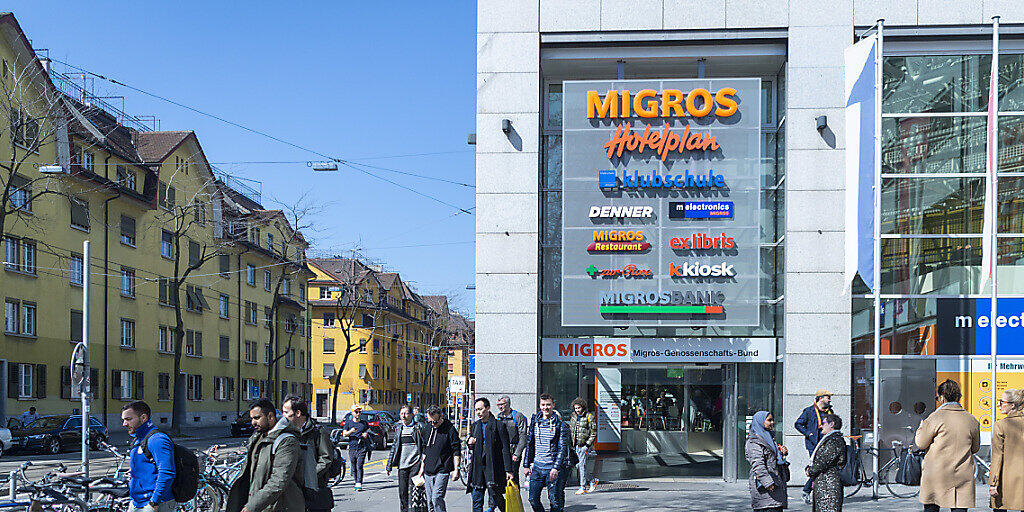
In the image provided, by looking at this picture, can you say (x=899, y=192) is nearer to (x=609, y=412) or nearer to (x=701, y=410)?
(x=701, y=410)

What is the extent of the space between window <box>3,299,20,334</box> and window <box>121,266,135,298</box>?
898 cm

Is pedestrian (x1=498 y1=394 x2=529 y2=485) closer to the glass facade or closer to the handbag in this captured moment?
the handbag

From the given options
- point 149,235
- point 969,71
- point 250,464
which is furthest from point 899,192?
point 149,235

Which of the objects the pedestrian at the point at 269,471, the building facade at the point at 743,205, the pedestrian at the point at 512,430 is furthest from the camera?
the building facade at the point at 743,205

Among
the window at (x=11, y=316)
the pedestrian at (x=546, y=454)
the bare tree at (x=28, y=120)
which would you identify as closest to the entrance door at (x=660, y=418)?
the pedestrian at (x=546, y=454)

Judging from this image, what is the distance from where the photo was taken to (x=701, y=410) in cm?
1895

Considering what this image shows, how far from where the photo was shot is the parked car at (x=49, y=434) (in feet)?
114

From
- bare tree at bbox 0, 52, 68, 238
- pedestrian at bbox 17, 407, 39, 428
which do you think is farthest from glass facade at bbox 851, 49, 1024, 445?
pedestrian at bbox 17, 407, 39, 428

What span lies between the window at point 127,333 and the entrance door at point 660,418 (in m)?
36.5

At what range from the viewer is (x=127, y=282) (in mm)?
50719

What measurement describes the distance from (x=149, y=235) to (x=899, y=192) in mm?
42989

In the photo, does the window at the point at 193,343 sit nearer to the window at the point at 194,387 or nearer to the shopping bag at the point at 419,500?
the window at the point at 194,387

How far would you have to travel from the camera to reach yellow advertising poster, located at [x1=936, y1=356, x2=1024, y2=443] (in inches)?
682

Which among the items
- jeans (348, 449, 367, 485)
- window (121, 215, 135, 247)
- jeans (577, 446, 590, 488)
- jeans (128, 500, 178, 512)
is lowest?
jeans (348, 449, 367, 485)
